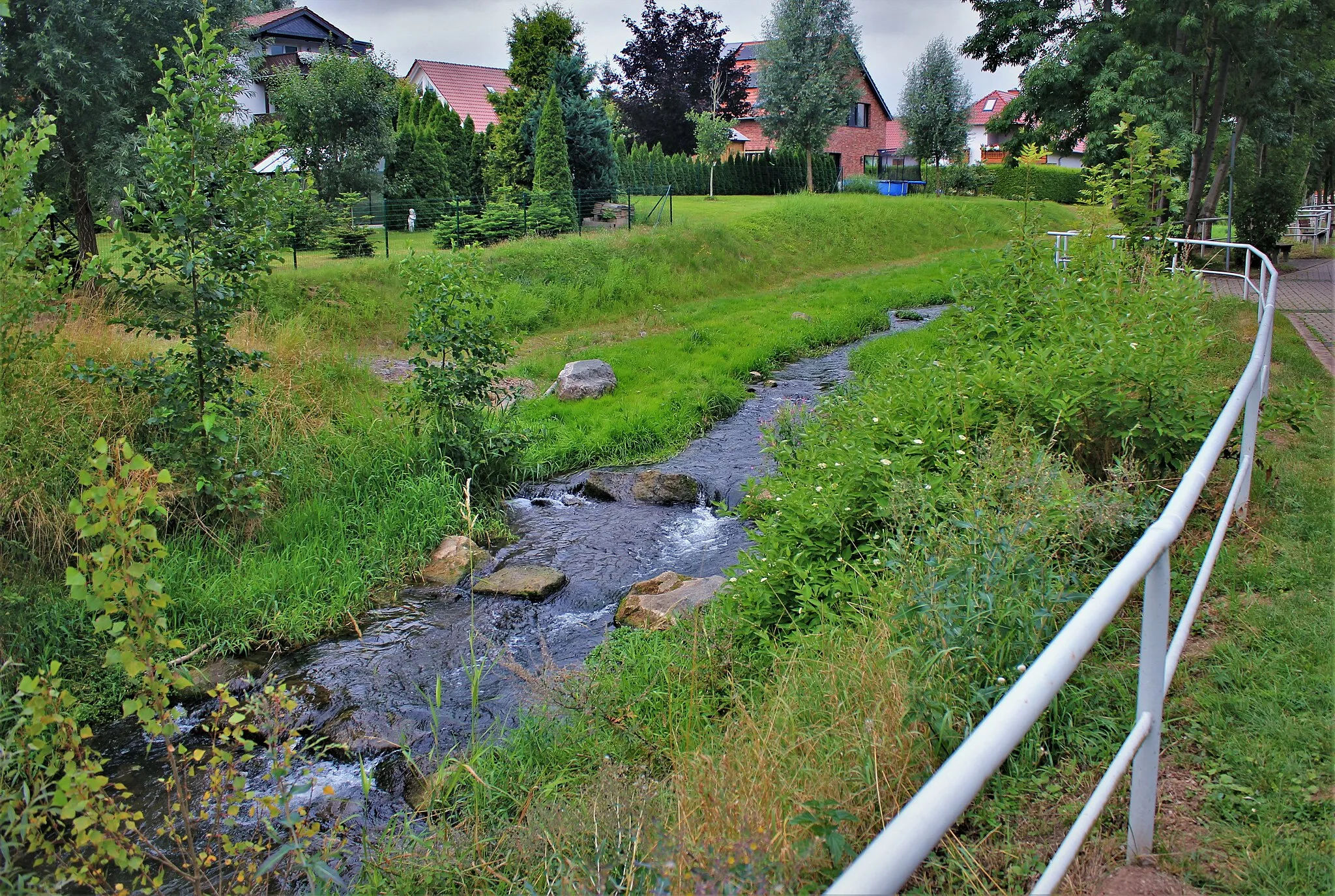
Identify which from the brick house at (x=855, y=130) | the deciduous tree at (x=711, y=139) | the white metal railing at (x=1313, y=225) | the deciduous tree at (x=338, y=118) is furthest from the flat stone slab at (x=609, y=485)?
the brick house at (x=855, y=130)

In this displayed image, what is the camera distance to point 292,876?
186 inches

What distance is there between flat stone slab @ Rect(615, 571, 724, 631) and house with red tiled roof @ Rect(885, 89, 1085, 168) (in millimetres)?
43620

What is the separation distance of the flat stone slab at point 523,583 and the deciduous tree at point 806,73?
132ft

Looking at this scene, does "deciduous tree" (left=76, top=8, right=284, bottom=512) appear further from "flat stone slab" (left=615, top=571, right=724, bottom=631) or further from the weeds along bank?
the weeds along bank

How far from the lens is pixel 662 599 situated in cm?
766

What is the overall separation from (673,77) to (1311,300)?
44164 mm

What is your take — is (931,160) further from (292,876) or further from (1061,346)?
(292,876)

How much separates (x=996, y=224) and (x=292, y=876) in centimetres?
3608

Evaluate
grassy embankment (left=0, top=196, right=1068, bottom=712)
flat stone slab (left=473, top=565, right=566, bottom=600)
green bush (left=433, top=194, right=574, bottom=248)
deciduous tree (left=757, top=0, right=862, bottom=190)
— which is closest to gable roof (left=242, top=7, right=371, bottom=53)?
deciduous tree (left=757, top=0, right=862, bottom=190)

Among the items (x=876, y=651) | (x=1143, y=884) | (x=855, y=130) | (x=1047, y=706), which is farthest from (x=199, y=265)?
(x=855, y=130)

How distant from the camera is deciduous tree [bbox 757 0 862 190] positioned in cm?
4553

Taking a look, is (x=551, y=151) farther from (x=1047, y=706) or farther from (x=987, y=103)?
(x=987, y=103)

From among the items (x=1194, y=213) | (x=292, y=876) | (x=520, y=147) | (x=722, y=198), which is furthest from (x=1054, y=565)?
(x=722, y=198)

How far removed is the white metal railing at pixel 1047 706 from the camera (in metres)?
1.31
